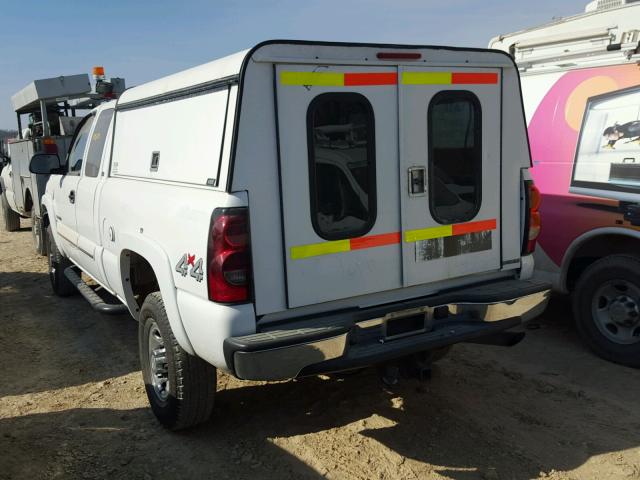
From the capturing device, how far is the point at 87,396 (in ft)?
14.3

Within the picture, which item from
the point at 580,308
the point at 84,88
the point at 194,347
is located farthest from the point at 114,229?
the point at 84,88

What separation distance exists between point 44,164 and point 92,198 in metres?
1.37

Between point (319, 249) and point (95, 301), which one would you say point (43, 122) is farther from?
point (319, 249)

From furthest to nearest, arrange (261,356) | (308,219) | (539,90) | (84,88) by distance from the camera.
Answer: (84,88) → (539,90) → (308,219) → (261,356)

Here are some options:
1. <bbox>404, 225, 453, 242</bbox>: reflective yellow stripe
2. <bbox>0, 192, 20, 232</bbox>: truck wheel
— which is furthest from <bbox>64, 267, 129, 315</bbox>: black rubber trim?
<bbox>0, 192, 20, 232</bbox>: truck wheel

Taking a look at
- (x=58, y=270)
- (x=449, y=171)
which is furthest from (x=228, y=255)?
(x=58, y=270)

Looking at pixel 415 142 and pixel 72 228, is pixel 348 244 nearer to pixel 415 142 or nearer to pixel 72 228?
pixel 415 142

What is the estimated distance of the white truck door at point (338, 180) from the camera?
120 inches

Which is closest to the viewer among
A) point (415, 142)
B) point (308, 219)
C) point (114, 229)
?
point (308, 219)

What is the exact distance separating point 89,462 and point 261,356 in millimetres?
1441

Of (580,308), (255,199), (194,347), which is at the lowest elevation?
(580,308)

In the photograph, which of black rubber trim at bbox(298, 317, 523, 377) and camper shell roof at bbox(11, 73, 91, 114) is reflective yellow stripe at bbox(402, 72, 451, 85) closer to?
black rubber trim at bbox(298, 317, 523, 377)

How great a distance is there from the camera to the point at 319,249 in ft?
10.4

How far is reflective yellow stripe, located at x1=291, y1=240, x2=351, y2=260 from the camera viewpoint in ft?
10.2
